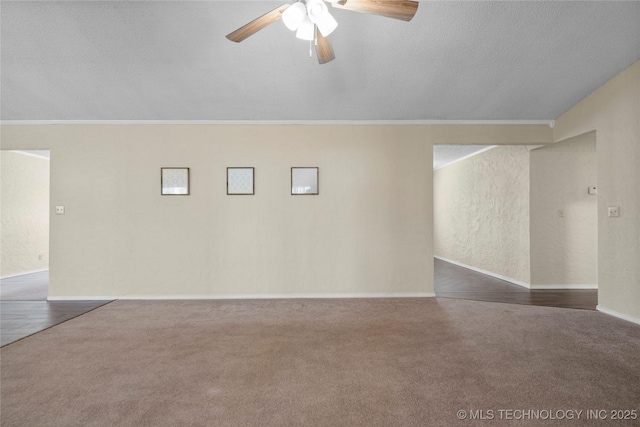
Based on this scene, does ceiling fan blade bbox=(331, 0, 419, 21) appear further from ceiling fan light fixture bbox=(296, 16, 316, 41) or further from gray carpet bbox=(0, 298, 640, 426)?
gray carpet bbox=(0, 298, 640, 426)

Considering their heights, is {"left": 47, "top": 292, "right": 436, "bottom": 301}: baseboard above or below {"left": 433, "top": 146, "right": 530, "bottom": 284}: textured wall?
below

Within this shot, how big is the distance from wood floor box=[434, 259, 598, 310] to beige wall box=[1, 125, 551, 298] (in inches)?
28.7

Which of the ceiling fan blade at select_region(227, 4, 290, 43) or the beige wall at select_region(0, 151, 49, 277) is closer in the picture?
the ceiling fan blade at select_region(227, 4, 290, 43)

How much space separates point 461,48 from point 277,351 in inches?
133

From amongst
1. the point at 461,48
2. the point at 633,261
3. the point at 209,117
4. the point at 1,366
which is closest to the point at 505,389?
the point at 633,261

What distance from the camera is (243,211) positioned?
14.7 ft

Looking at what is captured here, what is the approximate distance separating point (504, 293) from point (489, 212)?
6.57 feet

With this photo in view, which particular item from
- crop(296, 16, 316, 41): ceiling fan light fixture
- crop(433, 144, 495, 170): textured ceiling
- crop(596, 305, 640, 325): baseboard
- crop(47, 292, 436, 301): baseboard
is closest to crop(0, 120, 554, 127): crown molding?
crop(433, 144, 495, 170): textured ceiling

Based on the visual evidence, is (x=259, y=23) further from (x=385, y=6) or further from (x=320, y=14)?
(x=385, y=6)

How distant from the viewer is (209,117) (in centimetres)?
438

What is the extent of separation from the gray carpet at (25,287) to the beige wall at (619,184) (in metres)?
7.30

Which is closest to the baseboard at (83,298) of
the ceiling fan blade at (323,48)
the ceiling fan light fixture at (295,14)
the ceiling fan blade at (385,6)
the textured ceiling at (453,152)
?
the ceiling fan blade at (323,48)

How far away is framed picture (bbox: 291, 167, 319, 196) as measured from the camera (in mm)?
4488

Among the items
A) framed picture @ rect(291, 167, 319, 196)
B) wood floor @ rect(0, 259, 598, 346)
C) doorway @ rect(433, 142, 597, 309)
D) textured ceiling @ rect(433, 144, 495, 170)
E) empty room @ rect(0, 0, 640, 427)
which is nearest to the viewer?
empty room @ rect(0, 0, 640, 427)
